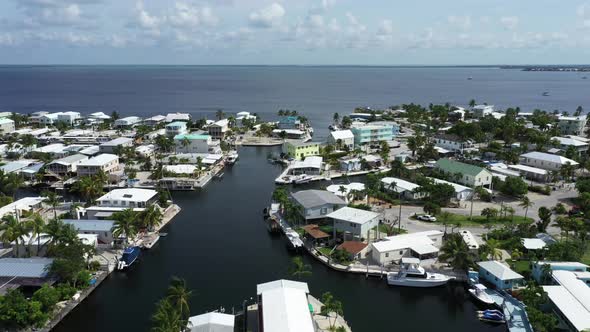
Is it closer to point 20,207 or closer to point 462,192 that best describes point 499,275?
point 462,192

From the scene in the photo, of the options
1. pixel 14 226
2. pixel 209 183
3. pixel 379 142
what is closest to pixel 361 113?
pixel 379 142

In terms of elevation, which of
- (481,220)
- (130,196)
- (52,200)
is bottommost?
(481,220)

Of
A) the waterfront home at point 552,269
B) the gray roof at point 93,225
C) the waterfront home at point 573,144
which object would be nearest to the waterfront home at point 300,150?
the gray roof at point 93,225

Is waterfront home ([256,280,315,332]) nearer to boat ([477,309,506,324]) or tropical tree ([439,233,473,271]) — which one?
boat ([477,309,506,324])

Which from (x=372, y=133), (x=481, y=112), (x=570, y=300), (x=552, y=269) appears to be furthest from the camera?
(x=481, y=112)

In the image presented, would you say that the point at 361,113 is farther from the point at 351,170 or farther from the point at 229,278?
the point at 229,278

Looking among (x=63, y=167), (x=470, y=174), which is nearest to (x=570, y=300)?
(x=470, y=174)

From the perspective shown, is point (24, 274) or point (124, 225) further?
point (124, 225)

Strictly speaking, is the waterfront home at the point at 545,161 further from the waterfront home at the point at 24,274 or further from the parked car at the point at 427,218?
the waterfront home at the point at 24,274

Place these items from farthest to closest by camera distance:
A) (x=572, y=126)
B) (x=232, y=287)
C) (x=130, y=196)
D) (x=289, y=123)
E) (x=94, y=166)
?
(x=289, y=123)
(x=572, y=126)
(x=94, y=166)
(x=130, y=196)
(x=232, y=287)
